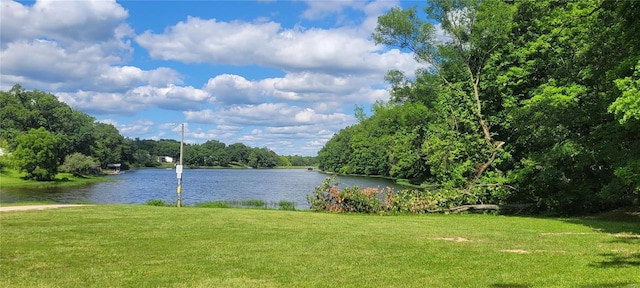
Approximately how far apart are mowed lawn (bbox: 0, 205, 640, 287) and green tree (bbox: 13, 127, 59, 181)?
58.1 metres

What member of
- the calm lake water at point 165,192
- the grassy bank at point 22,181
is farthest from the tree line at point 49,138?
the calm lake water at point 165,192

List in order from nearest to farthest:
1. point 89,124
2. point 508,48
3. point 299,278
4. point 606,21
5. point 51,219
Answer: point 299,278
point 51,219
point 606,21
point 508,48
point 89,124

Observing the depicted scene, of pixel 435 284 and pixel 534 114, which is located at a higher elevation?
pixel 534 114

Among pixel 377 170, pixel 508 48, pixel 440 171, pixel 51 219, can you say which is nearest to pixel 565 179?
pixel 440 171

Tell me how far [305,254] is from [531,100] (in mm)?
17254

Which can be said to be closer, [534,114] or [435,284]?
[435,284]

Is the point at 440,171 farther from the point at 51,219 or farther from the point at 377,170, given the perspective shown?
the point at 377,170

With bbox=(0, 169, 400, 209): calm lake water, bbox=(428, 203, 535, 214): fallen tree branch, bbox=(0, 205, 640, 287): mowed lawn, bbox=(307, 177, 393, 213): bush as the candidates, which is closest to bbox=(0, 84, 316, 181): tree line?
bbox=(0, 169, 400, 209): calm lake water

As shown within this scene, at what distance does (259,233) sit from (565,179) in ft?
57.5

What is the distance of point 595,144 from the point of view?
70.8ft

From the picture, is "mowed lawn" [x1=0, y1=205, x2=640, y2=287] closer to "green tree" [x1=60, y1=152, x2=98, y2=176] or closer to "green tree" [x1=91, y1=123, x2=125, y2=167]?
"green tree" [x1=60, y1=152, x2=98, y2=176]

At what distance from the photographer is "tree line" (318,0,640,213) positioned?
1934 cm

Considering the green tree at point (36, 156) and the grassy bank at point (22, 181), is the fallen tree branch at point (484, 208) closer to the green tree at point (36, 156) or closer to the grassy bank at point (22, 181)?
the grassy bank at point (22, 181)

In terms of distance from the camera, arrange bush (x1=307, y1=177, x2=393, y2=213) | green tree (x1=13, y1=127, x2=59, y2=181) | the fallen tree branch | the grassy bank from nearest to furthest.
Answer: bush (x1=307, y1=177, x2=393, y2=213) → the fallen tree branch → the grassy bank → green tree (x1=13, y1=127, x2=59, y2=181)
